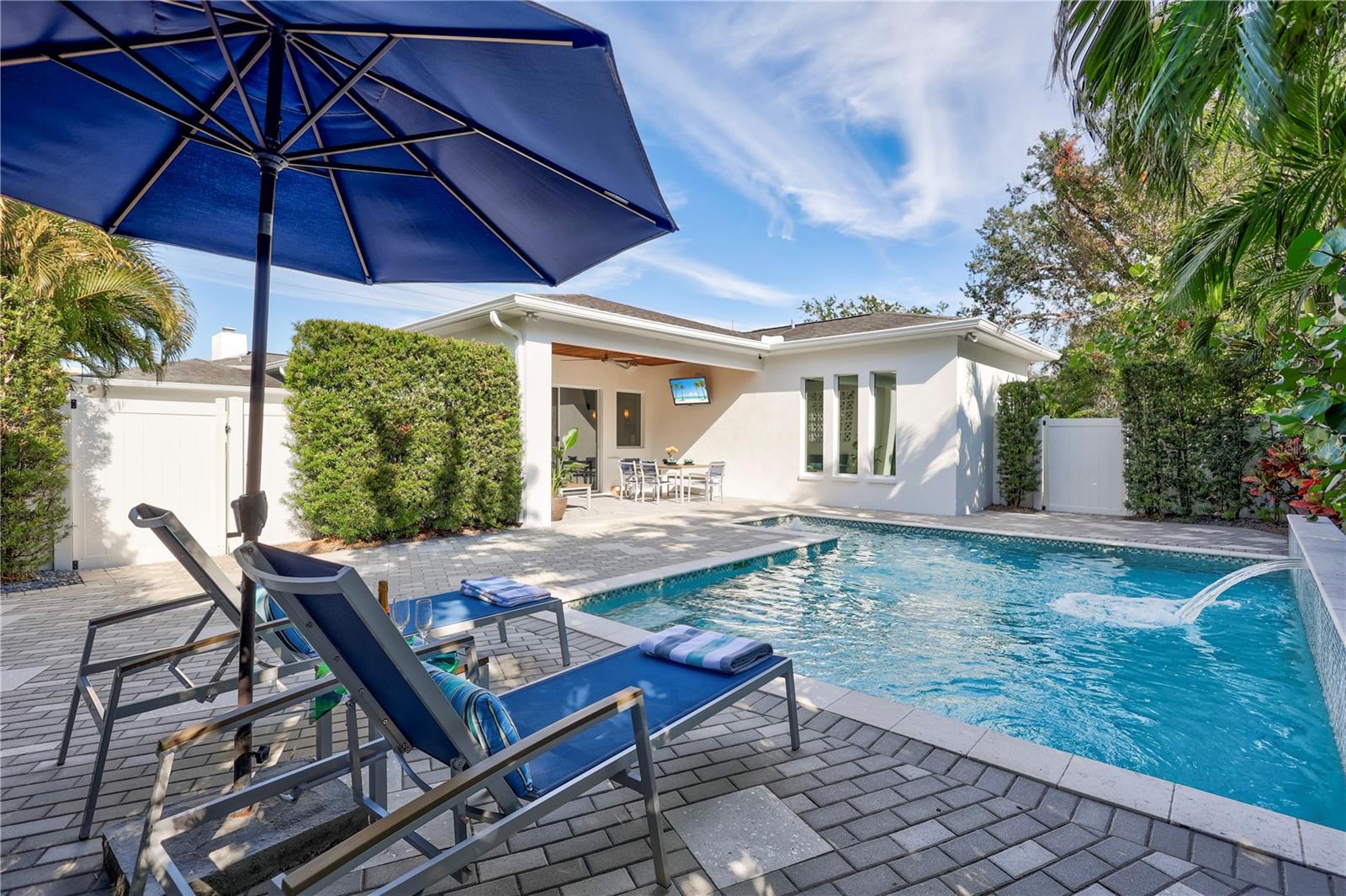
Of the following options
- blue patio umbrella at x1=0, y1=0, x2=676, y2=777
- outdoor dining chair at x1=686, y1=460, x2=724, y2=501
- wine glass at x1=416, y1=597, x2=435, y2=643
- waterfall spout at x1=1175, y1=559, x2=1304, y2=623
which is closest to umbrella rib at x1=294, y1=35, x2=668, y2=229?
blue patio umbrella at x1=0, y1=0, x2=676, y2=777

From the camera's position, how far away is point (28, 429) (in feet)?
21.4

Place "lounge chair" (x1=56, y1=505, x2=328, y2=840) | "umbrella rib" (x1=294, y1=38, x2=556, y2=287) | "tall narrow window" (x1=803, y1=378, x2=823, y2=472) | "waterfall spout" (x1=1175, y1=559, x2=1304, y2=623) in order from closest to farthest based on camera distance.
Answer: "lounge chair" (x1=56, y1=505, x2=328, y2=840), "umbrella rib" (x1=294, y1=38, x2=556, y2=287), "waterfall spout" (x1=1175, y1=559, x2=1304, y2=623), "tall narrow window" (x1=803, y1=378, x2=823, y2=472)

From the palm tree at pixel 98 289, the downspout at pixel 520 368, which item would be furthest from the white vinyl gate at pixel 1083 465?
→ the palm tree at pixel 98 289

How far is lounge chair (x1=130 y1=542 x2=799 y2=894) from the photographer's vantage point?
159 cm

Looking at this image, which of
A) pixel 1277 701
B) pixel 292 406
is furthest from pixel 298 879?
pixel 292 406

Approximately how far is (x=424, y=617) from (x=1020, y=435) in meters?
12.5

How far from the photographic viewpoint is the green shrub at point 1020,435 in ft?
42.3

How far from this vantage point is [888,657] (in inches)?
199

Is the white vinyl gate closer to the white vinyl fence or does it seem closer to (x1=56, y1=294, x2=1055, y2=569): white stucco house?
(x1=56, y1=294, x2=1055, y2=569): white stucco house

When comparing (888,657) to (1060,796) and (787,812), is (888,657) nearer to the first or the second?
(1060,796)

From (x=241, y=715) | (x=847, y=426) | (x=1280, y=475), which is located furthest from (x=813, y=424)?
(x=241, y=715)

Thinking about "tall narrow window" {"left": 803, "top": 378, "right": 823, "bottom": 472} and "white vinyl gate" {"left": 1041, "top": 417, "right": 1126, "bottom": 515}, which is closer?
"white vinyl gate" {"left": 1041, "top": 417, "right": 1126, "bottom": 515}

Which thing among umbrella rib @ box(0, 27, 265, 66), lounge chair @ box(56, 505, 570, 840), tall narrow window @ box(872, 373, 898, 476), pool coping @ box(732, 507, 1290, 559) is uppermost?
umbrella rib @ box(0, 27, 265, 66)

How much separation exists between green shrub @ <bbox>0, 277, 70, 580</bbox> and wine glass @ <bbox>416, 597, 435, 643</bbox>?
18.3ft
